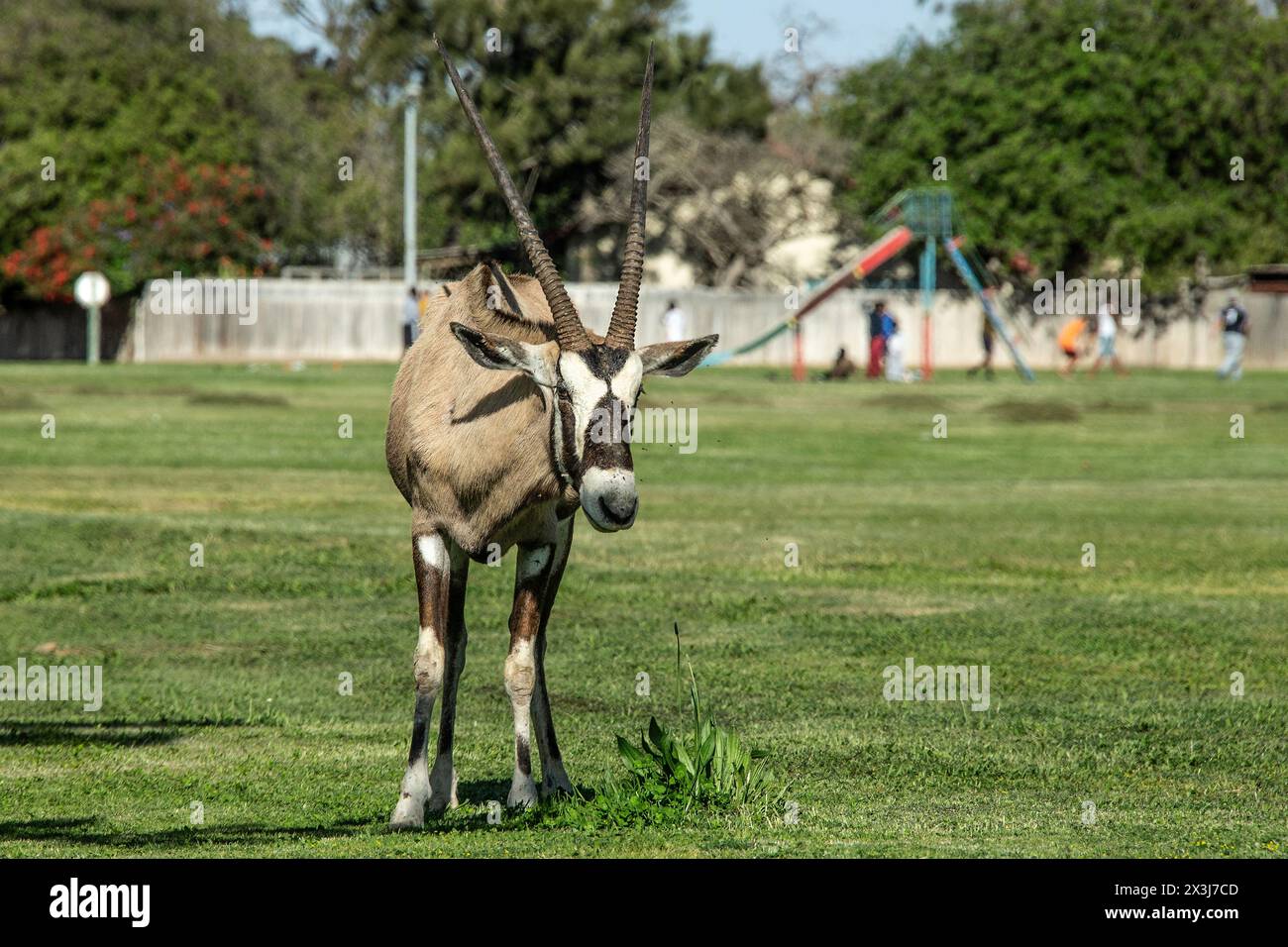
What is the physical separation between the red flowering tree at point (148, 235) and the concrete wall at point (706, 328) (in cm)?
181

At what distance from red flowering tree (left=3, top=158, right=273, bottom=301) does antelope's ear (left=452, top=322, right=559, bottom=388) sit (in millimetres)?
61544

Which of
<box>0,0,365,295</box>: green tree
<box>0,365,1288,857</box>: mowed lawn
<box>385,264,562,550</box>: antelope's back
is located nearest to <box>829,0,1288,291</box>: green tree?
<box>0,0,365,295</box>: green tree

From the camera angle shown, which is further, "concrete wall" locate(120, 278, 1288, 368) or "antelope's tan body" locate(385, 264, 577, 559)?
"concrete wall" locate(120, 278, 1288, 368)

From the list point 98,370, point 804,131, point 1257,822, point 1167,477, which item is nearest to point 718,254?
point 804,131

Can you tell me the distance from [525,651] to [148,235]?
61.8 metres

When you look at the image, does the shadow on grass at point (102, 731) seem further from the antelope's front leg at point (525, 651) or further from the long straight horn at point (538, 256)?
the long straight horn at point (538, 256)

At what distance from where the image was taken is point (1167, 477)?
2880 cm

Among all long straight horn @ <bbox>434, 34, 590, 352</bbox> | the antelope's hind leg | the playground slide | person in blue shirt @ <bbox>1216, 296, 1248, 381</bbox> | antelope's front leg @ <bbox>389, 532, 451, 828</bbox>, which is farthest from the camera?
person in blue shirt @ <bbox>1216, 296, 1248, 381</bbox>

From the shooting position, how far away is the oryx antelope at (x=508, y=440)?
816cm

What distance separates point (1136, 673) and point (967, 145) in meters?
61.4

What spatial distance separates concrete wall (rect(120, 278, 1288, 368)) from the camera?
224ft

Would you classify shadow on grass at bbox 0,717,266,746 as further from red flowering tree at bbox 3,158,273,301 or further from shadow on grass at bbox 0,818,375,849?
red flowering tree at bbox 3,158,273,301

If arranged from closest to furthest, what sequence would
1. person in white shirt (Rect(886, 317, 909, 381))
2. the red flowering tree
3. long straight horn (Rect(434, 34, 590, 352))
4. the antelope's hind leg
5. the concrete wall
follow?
long straight horn (Rect(434, 34, 590, 352)), the antelope's hind leg, person in white shirt (Rect(886, 317, 909, 381)), the red flowering tree, the concrete wall
